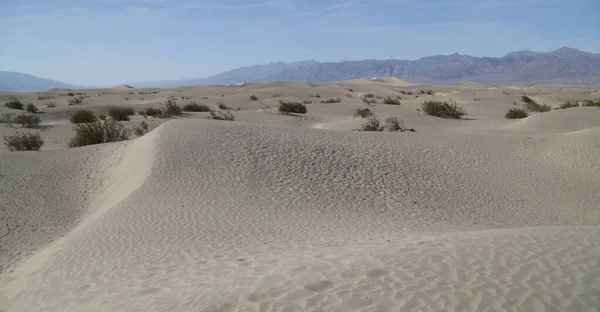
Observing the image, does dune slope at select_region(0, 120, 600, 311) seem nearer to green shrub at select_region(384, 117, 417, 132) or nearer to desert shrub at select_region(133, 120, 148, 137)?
desert shrub at select_region(133, 120, 148, 137)

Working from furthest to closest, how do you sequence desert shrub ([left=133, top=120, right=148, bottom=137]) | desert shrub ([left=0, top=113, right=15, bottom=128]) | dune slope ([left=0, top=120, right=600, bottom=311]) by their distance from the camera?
desert shrub ([left=0, top=113, right=15, bottom=128]) < desert shrub ([left=133, top=120, right=148, bottom=137]) < dune slope ([left=0, top=120, right=600, bottom=311])

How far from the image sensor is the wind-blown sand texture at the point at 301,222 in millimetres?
4871

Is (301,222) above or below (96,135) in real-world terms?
below

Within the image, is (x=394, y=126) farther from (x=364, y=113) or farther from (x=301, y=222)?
(x=301, y=222)

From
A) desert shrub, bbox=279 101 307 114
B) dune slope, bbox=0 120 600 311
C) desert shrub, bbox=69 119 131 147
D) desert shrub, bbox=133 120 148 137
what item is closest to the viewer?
dune slope, bbox=0 120 600 311

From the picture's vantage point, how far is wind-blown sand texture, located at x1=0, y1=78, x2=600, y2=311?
487cm

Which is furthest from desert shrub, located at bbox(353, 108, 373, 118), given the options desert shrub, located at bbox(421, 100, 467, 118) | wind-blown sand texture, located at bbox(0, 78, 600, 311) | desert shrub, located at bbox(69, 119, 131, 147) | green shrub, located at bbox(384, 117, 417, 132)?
desert shrub, located at bbox(69, 119, 131, 147)

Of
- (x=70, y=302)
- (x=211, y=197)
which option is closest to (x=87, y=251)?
(x=70, y=302)

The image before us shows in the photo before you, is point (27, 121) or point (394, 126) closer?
point (394, 126)

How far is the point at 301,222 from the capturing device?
29.7 feet

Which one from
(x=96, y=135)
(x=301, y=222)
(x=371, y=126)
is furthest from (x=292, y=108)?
(x=301, y=222)

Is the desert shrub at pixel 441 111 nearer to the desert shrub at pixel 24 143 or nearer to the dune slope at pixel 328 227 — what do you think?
the dune slope at pixel 328 227

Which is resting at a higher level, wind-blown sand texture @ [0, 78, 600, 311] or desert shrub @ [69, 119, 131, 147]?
desert shrub @ [69, 119, 131, 147]

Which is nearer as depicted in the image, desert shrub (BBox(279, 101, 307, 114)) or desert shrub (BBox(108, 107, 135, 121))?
desert shrub (BBox(108, 107, 135, 121))
